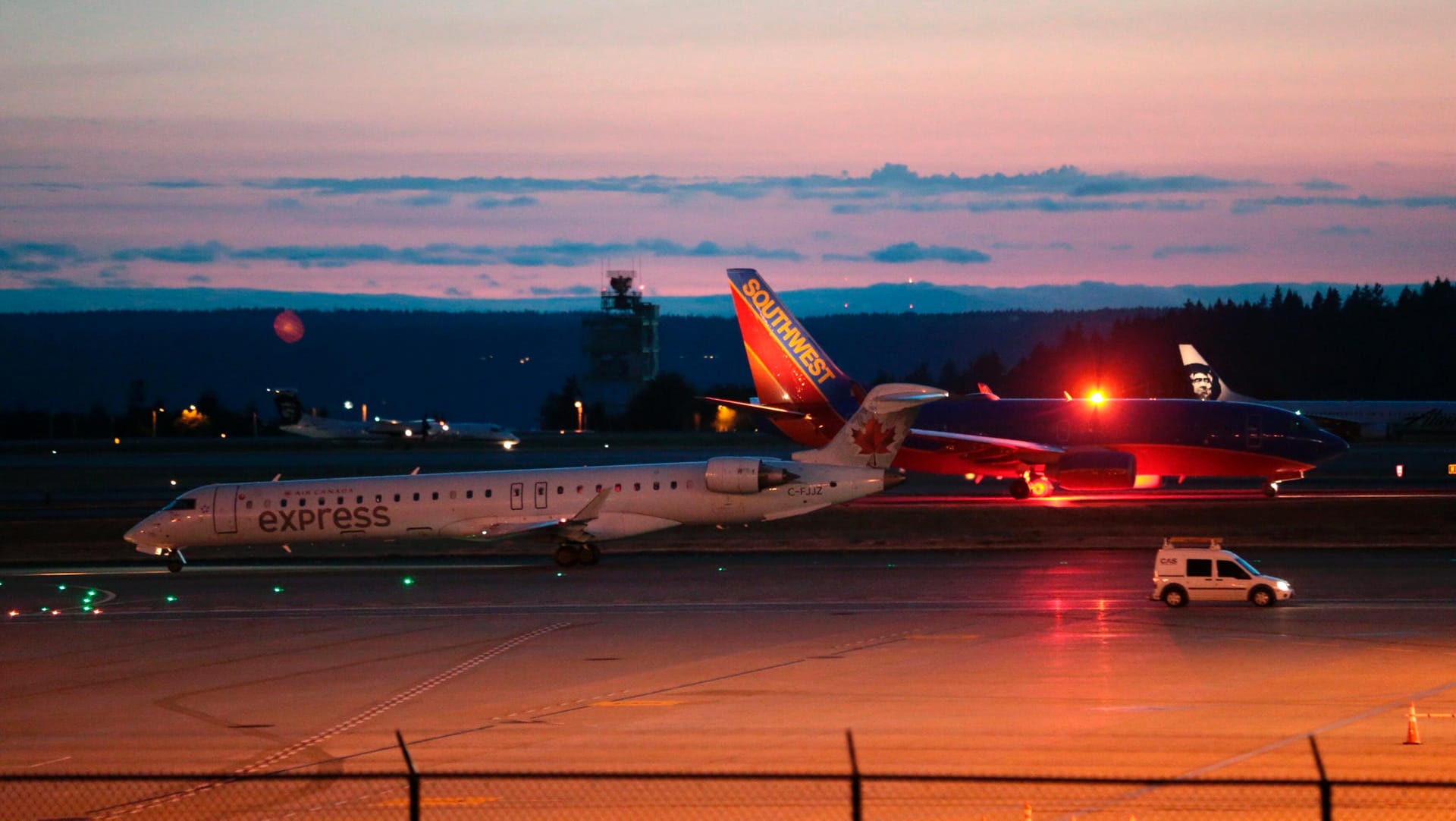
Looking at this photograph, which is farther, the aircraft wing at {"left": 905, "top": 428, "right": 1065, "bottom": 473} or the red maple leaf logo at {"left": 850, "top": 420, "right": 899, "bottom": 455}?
the aircraft wing at {"left": 905, "top": 428, "right": 1065, "bottom": 473}

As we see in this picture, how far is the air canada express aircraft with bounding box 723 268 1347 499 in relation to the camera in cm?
5072

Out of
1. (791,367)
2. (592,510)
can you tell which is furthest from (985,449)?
(592,510)

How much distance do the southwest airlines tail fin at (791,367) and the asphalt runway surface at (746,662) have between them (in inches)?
453

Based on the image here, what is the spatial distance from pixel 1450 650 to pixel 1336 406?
7477 centimetres

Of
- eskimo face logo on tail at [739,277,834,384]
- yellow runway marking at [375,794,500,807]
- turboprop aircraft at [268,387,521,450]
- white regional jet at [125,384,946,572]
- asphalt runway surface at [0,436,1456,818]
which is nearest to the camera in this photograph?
yellow runway marking at [375,794,500,807]

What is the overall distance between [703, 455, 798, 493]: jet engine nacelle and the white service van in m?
11.5

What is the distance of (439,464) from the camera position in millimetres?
76250

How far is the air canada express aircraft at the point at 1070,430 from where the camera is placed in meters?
50.7

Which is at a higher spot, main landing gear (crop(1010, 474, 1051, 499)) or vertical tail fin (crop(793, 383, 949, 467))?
vertical tail fin (crop(793, 383, 949, 467))

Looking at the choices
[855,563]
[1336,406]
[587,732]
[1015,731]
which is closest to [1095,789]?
[1015,731]

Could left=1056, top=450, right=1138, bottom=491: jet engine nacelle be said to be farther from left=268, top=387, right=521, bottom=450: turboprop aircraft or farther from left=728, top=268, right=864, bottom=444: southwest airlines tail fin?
left=268, top=387, right=521, bottom=450: turboprop aircraft

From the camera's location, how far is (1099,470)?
166ft

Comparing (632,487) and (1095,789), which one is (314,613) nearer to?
(632,487)

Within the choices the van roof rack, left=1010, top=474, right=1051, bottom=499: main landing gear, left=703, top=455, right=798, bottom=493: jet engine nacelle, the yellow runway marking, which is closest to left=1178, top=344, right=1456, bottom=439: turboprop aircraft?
left=1010, top=474, right=1051, bottom=499: main landing gear
